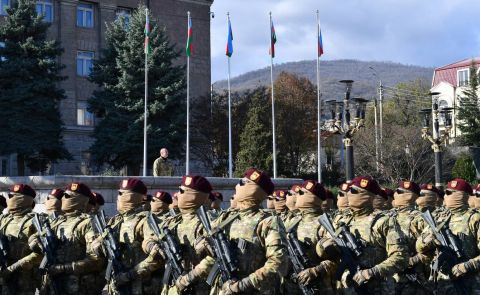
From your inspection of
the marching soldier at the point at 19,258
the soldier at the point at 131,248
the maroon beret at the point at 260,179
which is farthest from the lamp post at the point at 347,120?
the maroon beret at the point at 260,179

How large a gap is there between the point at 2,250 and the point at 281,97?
36.3 metres

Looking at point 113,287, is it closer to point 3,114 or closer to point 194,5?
point 3,114

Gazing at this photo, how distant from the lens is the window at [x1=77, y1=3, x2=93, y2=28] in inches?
1567

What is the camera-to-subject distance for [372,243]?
7.01 metres

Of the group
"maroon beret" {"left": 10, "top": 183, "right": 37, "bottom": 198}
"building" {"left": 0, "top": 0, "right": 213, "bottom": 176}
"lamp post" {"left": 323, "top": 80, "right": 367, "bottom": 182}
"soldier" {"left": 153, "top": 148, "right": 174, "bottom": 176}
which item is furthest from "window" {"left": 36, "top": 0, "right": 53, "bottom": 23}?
"maroon beret" {"left": 10, "top": 183, "right": 37, "bottom": 198}

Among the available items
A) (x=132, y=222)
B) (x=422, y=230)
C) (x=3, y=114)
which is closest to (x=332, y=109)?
(x=422, y=230)

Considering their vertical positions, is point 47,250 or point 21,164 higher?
point 21,164

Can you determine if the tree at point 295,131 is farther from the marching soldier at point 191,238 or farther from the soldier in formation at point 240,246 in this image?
the marching soldier at point 191,238

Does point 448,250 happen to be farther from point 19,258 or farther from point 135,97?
point 135,97

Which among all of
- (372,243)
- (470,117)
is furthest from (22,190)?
(470,117)

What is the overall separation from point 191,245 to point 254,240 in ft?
2.74

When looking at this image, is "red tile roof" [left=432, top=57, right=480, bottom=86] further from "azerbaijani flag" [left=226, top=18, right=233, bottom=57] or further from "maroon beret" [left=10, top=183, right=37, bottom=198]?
"maroon beret" [left=10, top=183, right=37, bottom=198]

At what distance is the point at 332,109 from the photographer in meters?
20.1

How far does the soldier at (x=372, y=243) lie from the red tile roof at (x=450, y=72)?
57.1m
